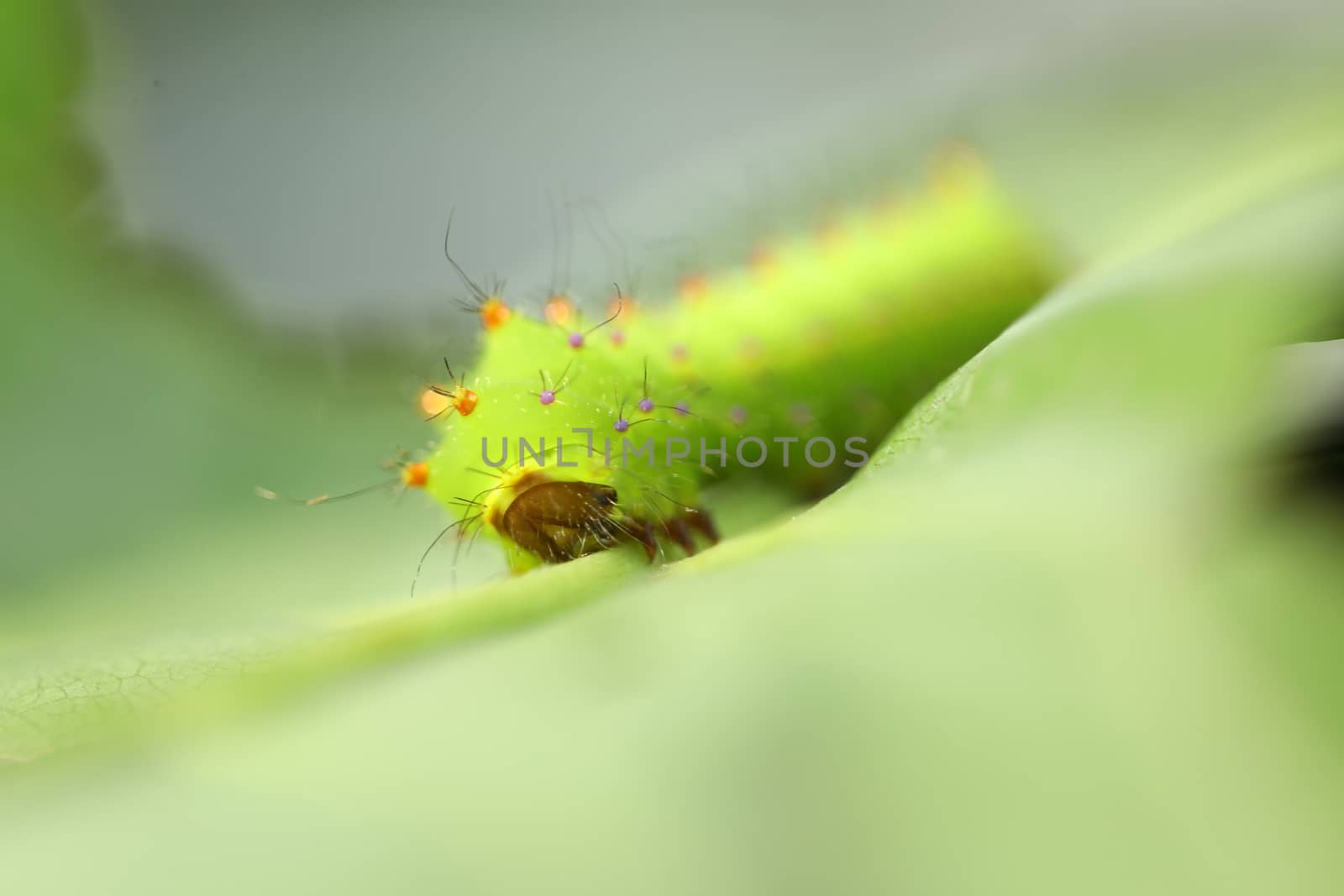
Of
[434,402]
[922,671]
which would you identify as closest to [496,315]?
[434,402]

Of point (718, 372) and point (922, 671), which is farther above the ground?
point (718, 372)

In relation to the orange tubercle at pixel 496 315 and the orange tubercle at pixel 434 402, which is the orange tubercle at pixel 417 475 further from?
the orange tubercle at pixel 496 315

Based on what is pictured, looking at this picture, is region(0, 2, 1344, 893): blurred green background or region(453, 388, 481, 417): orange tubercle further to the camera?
region(453, 388, 481, 417): orange tubercle

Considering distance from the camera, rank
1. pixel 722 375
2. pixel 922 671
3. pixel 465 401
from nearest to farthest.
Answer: pixel 922 671 < pixel 465 401 < pixel 722 375

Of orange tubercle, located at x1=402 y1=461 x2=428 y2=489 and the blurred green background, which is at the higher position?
orange tubercle, located at x1=402 y1=461 x2=428 y2=489

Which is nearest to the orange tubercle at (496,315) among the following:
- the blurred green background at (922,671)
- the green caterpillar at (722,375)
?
the green caterpillar at (722,375)

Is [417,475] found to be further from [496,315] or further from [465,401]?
[496,315]

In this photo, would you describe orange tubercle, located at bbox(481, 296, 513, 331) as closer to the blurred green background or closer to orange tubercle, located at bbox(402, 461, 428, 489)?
orange tubercle, located at bbox(402, 461, 428, 489)

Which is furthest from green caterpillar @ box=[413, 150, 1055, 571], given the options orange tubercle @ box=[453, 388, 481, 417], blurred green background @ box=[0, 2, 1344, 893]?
blurred green background @ box=[0, 2, 1344, 893]

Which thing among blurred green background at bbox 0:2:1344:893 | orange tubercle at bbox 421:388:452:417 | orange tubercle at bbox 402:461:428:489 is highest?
orange tubercle at bbox 421:388:452:417

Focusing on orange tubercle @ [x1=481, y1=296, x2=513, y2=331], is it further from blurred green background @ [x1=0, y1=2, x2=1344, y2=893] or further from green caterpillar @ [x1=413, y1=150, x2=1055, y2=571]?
blurred green background @ [x1=0, y1=2, x2=1344, y2=893]
